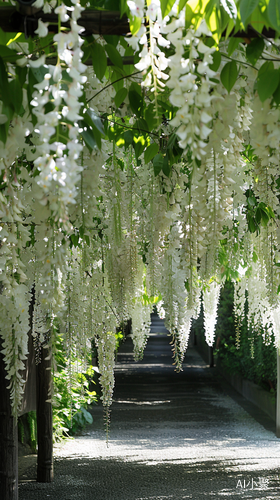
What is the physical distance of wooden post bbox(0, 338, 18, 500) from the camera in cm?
354

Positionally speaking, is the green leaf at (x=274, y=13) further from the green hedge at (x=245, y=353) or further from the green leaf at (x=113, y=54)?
the green hedge at (x=245, y=353)

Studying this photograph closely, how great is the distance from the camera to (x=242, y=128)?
1869 millimetres

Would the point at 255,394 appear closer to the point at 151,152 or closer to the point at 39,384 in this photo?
the point at 39,384

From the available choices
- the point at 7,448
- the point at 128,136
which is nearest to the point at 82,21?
the point at 128,136

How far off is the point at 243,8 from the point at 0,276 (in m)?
1.02

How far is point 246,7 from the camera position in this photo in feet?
3.17

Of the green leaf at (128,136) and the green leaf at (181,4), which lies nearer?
the green leaf at (181,4)

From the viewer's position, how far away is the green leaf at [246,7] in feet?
3.14

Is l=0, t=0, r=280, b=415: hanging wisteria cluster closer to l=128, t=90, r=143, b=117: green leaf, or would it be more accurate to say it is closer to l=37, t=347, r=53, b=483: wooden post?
l=128, t=90, r=143, b=117: green leaf

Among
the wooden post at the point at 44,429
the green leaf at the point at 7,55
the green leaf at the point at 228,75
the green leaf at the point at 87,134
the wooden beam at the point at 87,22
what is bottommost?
the wooden post at the point at 44,429

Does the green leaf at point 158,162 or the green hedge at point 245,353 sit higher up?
the green leaf at point 158,162

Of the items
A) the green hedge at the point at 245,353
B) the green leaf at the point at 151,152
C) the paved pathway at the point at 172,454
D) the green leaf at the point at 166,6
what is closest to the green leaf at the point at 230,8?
the green leaf at the point at 166,6

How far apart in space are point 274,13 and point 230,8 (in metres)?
0.09

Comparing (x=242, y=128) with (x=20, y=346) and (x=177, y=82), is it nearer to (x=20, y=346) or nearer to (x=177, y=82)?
(x=177, y=82)
